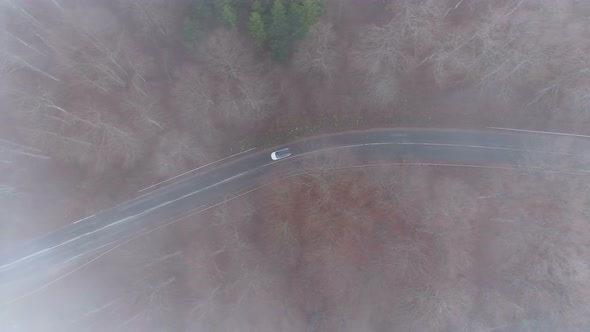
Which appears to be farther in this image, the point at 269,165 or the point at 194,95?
the point at 269,165

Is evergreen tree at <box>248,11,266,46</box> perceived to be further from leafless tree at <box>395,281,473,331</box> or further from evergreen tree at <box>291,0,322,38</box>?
leafless tree at <box>395,281,473,331</box>

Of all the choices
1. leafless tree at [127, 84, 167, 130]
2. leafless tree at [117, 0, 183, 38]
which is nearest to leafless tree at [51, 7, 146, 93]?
leafless tree at [127, 84, 167, 130]

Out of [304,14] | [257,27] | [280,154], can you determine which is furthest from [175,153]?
[304,14]

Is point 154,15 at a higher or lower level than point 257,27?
higher

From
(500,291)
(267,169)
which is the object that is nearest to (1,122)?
(267,169)

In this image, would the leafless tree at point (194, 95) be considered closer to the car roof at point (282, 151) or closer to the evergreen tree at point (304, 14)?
the car roof at point (282, 151)

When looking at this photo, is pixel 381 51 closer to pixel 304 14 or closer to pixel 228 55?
pixel 304 14
